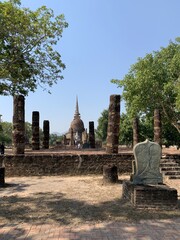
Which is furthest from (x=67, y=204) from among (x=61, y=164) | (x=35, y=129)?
(x=35, y=129)

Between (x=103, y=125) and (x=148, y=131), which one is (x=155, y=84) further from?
(x=103, y=125)

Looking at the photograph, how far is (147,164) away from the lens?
342 inches

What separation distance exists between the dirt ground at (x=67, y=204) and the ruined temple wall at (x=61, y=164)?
2186 mm

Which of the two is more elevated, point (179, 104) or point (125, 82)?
point (125, 82)

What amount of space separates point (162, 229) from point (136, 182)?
2814mm

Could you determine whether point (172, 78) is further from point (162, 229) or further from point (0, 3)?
point (162, 229)

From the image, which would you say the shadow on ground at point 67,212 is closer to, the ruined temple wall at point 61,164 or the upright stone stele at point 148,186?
the upright stone stele at point 148,186

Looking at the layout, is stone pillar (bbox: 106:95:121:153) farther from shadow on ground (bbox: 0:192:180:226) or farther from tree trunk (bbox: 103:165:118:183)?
shadow on ground (bbox: 0:192:180:226)

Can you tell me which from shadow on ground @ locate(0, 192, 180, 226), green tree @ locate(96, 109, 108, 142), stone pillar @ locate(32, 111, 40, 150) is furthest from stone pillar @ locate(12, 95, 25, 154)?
green tree @ locate(96, 109, 108, 142)

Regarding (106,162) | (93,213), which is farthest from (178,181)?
(93,213)

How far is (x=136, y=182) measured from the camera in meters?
8.48

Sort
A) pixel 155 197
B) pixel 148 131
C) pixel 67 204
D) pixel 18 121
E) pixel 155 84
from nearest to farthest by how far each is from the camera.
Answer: pixel 155 197, pixel 67 204, pixel 18 121, pixel 155 84, pixel 148 131

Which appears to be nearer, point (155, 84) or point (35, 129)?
point (35, 129)

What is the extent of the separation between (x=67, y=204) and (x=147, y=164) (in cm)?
275
